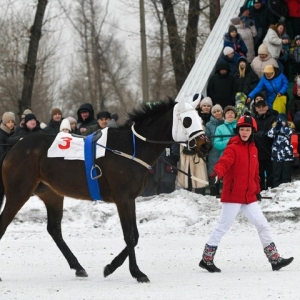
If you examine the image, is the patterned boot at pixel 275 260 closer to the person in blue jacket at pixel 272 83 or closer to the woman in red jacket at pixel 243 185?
the woman in red jacket at pixel 243 185

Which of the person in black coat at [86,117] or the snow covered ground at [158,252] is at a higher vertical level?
the person in black coat at [86,117]

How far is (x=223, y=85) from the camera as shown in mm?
16141

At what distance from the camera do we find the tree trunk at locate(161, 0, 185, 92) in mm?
26378

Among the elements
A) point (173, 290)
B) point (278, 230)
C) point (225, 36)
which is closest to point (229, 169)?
point (173, 290)

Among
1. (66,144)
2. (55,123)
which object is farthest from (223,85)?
(66,144)

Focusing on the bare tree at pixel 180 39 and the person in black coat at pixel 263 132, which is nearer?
the person in black coat at pixel 263 132

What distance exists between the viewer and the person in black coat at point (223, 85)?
52.7 ft

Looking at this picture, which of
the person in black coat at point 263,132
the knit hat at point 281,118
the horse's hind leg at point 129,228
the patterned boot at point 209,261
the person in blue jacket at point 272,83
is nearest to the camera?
the horse's hind leg at point 129,228

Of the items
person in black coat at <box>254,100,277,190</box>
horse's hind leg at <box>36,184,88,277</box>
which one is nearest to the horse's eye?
horse's hind leg at <box>36,184,88,277</box>

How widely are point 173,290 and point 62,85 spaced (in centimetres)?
5656

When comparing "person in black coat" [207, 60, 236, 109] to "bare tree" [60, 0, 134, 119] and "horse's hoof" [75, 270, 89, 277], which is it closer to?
"horse's hoof" [75, 270, 89, 277]

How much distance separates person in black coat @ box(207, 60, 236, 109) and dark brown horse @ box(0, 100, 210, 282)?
637 centimetres

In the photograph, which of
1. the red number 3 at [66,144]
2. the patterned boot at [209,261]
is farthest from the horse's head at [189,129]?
the red number 3 at [66,144]

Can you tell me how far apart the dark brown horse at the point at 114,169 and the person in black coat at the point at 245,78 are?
→ 6350 mm
